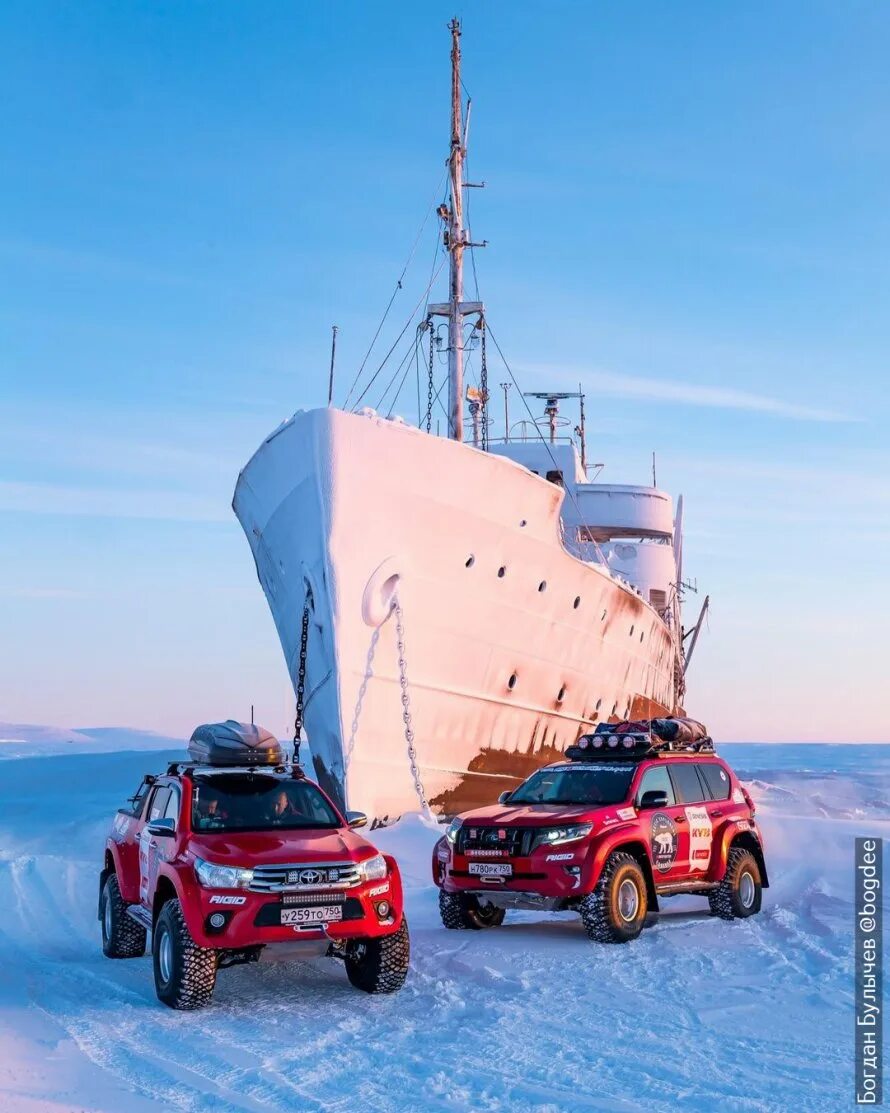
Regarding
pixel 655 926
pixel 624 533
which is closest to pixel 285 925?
pixel 655 926

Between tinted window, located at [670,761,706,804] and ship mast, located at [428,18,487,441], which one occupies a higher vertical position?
ship mast, located at [428,18,487,441]

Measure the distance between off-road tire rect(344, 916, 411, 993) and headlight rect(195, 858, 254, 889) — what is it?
965mm

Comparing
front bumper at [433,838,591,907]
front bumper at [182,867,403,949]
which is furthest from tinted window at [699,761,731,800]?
front bumper at [182,867,403,949]

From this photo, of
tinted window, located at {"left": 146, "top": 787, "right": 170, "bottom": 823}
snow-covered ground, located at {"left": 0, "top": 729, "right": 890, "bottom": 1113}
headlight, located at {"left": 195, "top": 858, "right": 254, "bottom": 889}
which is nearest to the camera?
snow-covered ground, located at {"left": 0, "top": 729, "right": 890, "bottom": 1113}

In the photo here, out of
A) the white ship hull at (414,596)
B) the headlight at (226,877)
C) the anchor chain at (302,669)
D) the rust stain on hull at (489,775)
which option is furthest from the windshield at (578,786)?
the rust stain on hull at (489,775)

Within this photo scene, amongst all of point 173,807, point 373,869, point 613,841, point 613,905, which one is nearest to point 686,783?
point 613,841

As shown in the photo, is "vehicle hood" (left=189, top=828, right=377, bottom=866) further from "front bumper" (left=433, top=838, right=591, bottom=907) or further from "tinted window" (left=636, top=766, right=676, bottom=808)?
"tinted window" (left=636, top=766, right=676, bottom=808)

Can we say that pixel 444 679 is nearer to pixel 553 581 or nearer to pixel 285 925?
pixel 553 581

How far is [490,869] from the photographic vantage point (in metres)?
10.7

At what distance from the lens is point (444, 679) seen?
20.0m

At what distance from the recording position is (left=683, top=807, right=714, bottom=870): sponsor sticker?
11.5 meters

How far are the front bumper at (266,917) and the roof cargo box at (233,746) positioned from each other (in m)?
1.61

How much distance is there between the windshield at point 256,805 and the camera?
8969 mm

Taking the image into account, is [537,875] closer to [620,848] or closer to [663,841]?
[620,848]
